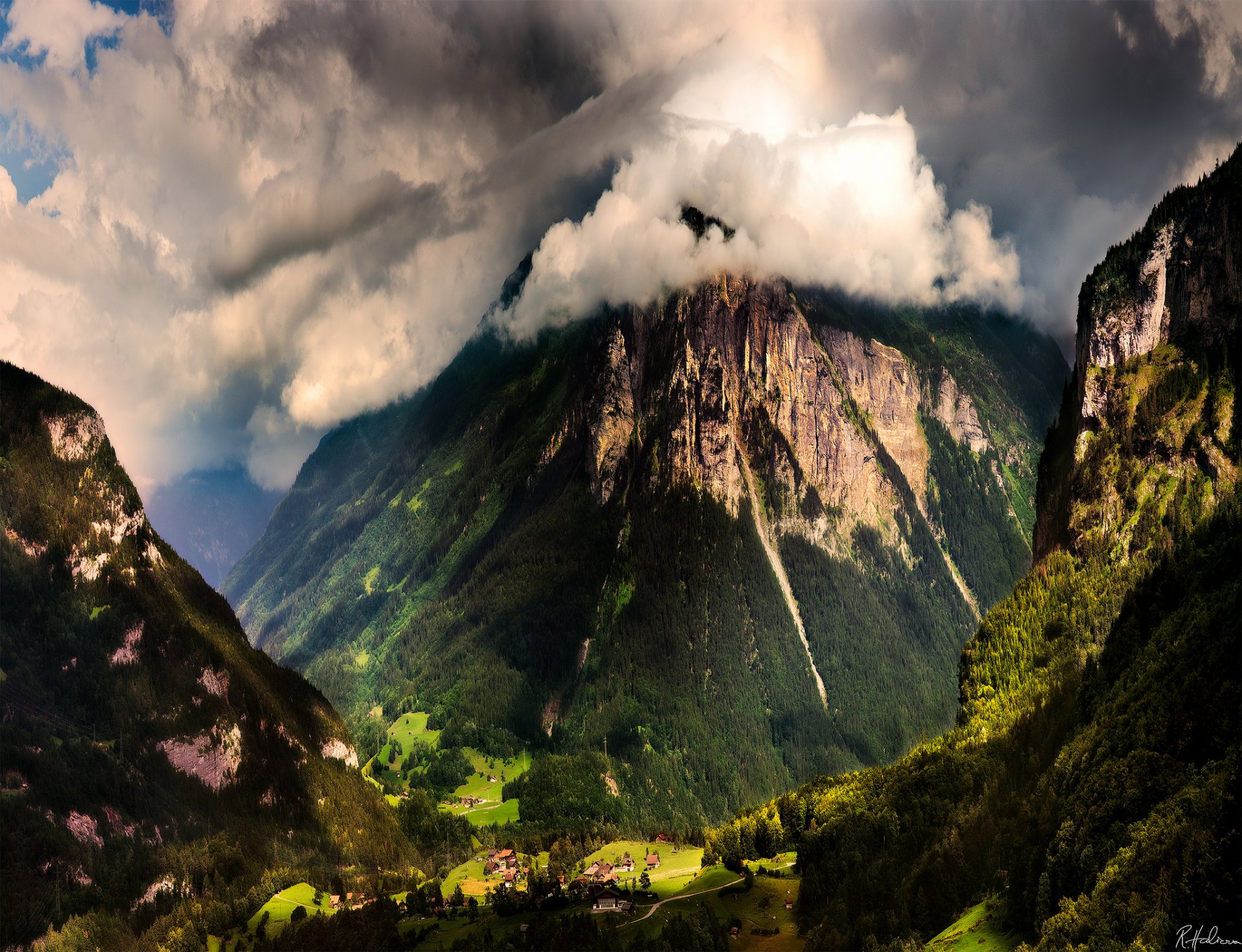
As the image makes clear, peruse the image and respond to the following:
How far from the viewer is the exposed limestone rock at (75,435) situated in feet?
600

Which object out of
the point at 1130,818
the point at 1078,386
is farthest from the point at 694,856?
the point at 1078,386

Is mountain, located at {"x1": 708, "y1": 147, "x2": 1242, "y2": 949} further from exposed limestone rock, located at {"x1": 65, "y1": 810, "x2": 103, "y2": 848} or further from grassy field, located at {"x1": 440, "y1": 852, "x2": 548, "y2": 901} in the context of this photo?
exposed limestone rock, located at {"x1": 65, "y1": 810, "x2": 103, "y2": 848}

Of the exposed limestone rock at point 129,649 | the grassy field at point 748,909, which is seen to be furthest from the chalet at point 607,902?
the exposed limestone rock at point 129,649

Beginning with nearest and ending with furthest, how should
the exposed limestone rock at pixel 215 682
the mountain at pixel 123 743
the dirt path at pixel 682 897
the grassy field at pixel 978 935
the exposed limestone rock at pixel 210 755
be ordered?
the grassy field at pixel 978 935 < the dirt path at pixel 682 897 < the mountain at pixel 123 743 < the exposed limestone rock at pixel 210 755 < the exposed limestone rock at pixel 215 682

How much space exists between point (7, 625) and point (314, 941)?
8177 cm

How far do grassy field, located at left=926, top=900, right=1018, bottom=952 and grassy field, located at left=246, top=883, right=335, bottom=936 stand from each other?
9477 centimetres

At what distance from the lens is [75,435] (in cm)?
18525

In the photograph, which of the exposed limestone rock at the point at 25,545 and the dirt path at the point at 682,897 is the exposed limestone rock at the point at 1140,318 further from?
the exposed limestone rock at the point at 25,545

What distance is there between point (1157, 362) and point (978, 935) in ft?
389

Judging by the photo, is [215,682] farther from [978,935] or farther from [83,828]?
[978,935]

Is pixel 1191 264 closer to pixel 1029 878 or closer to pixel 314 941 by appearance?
pixel 1029 878

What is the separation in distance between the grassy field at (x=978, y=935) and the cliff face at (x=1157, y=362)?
7919 centimetres

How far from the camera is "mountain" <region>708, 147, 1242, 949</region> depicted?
82.1 meters

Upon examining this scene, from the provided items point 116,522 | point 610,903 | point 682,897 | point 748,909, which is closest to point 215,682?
point 116,522
